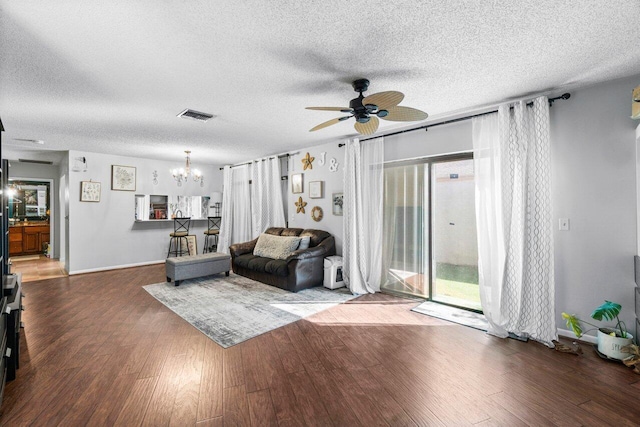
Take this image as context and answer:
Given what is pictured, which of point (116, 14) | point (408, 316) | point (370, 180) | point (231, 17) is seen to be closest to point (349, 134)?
point (370, 180)

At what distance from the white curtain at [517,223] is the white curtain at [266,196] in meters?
3.98

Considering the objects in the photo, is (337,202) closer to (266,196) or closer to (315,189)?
(315,189)

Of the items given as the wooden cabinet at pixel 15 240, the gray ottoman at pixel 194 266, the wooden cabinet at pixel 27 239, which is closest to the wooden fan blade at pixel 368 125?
the gray ottoman at pixel 194 266

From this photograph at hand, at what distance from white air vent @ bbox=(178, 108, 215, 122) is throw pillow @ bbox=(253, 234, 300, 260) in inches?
96.1

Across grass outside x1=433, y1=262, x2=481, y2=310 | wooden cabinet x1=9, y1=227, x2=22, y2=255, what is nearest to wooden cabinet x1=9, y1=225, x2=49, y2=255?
wooden cabinet x1=9, y1=227, x2=22, y2=255

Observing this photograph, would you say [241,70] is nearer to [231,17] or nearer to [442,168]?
[231,17]

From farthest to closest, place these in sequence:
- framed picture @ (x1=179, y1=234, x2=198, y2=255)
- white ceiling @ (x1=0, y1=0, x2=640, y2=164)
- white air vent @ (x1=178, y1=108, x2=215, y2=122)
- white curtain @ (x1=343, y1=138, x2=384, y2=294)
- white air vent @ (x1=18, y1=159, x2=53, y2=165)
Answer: framed picture @ (x1=179, y1=234, x2=198, y2=255)
white air vent @ (x1=18, y1=159, x2=53, y2=165)
white curtain @ (x1=343, y1=138, x2=384, y2=294)
white air vent @ (x1=178, y1=108, x2=215, y2=122)
white ceiling @ (x1=0, y1=0, x2=640, y2=164)

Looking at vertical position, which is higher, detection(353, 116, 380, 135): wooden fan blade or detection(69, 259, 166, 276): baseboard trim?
detection(353, 116, 380, 135): wooden fan blade

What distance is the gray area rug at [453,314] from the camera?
11.3ft

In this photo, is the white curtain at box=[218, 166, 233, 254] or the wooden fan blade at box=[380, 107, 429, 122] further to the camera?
the white curtain at box=[218, 166, 233, 254]

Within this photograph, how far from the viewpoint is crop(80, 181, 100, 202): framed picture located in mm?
6027

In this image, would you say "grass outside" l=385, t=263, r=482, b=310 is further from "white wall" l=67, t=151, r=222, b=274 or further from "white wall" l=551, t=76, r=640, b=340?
"white wall" l=67, t=151, r=222, b=274

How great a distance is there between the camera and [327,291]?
4.82 meters

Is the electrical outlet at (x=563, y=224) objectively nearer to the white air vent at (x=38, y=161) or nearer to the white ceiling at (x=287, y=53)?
the white ceiling at (x=287, y=53)
